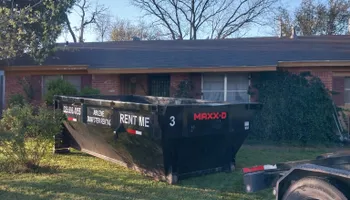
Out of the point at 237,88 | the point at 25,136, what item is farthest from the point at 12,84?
the point at 237,88

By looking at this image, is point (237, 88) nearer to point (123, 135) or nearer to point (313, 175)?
point (123, 135)

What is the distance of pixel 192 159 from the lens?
20.6 ft

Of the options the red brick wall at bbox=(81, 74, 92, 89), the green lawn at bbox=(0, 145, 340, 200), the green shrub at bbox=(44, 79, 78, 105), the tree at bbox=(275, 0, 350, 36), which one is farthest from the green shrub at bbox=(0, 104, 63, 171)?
the tree at bbox=(275, 0, 350, 36)

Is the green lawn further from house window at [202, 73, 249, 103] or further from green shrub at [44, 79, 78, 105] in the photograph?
house window at [202, 73, 249, 103]

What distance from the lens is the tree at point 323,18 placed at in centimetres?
2894

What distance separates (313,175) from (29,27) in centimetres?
1017

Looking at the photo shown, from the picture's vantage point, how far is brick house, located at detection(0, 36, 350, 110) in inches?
464

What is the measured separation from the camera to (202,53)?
45.7ft

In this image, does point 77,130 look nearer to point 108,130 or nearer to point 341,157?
point 108,130

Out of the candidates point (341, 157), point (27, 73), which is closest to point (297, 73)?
point (341, 157)

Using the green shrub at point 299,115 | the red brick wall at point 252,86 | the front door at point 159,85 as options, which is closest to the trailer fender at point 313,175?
the green shrub at point 299,115

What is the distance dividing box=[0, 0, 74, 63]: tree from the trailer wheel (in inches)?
253

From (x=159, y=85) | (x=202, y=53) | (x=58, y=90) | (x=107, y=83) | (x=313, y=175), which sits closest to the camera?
(x=313, y=175)

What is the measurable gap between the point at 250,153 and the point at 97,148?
388cm
